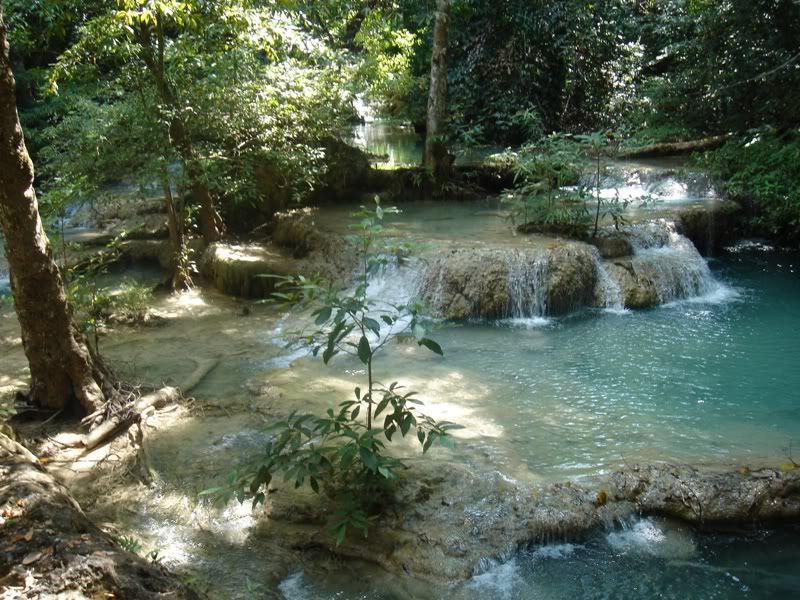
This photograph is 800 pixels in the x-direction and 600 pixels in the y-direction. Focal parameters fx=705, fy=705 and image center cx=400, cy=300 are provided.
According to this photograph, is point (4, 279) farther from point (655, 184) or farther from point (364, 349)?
point (655, 184)

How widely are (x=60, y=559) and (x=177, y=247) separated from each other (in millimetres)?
7588

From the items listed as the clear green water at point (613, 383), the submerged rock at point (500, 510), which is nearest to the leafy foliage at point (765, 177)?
Result: the clear green water at point (613, 383)

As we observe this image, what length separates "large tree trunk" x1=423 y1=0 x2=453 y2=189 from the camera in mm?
11886

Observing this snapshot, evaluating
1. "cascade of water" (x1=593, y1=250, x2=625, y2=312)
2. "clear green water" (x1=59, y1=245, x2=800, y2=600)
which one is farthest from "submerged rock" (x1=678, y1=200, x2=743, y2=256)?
"cascade of water" (x1=593, y1=250, x2=625, y2=312)

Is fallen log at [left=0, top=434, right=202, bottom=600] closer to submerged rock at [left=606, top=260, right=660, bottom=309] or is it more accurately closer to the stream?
the stream

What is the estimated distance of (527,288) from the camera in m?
8.81

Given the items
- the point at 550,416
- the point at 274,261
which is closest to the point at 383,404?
the point at 550,416

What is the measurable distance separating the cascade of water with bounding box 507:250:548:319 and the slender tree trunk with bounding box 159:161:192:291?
437cm

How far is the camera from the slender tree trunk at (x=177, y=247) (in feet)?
30.4

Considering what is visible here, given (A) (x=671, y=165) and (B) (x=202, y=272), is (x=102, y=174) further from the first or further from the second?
(A) (x=671, y=165)

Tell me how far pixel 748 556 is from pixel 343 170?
964cm

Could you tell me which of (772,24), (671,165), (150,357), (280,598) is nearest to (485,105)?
(671,165)

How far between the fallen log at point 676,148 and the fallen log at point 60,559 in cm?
1288

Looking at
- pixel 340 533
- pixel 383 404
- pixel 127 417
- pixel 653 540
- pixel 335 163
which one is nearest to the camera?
pixel 340 533
